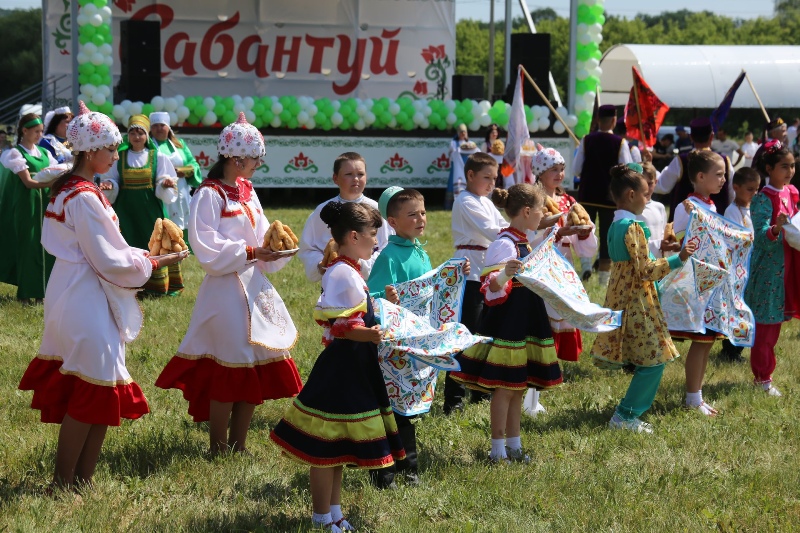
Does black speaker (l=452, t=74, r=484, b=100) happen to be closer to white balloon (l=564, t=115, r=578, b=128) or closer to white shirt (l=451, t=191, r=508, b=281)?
white balloon (l=564, t=115, r=578, b=128)

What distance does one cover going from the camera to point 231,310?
501 centimetres

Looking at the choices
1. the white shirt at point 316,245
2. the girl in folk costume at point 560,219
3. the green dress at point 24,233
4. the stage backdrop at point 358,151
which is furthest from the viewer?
the stage backdrop at point 358,151

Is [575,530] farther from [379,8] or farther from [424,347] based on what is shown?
[379,8]

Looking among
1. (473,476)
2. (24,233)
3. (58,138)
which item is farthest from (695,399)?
(58,138)

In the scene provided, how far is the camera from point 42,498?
445 cm

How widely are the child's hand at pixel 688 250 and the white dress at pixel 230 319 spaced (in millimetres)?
2311

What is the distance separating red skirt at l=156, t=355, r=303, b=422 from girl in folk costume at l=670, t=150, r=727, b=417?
8.11 feet

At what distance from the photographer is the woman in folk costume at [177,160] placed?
10016 mm

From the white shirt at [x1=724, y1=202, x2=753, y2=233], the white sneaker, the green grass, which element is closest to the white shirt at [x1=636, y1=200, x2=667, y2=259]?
the white shirt at [x1=724, y1=202, x2=753, y2=233]

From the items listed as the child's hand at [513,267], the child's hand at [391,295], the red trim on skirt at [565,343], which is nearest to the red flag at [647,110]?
the red trim on skirt at [565,343]

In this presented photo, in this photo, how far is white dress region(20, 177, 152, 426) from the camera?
4.29 m

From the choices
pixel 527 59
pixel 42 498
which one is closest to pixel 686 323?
pixel 42 498

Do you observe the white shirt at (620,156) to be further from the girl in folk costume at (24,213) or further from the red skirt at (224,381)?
the red skirt at (224,381)

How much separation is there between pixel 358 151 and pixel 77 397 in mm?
→ 14748
